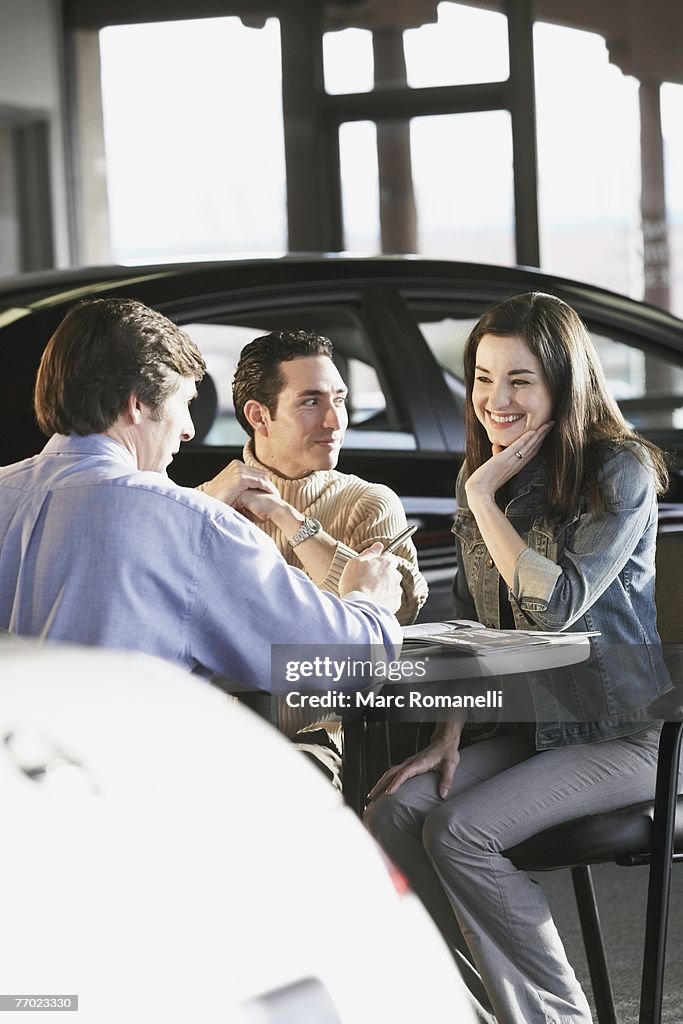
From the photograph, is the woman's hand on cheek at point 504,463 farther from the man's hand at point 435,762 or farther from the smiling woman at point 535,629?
the man's hand at point 435,762

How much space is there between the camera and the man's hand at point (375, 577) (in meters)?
1.91

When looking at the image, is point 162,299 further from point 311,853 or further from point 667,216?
point 667,216

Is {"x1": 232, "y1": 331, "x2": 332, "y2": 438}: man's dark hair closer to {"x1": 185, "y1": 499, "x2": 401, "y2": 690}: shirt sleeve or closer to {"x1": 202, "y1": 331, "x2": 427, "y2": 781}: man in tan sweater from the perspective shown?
{"x1": 202, "y1": 331, "x2": 427, "y2": 781}: man in tan sweater

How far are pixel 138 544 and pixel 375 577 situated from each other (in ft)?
1.18

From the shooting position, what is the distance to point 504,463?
75.9 inches

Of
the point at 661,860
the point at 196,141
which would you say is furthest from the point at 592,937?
the point at 196,141

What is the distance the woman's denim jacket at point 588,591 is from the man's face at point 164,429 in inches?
15.2

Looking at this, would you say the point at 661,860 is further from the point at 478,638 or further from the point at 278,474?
the point at 278,474

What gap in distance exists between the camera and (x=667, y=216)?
5.62 meters

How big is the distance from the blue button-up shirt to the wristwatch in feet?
0.51

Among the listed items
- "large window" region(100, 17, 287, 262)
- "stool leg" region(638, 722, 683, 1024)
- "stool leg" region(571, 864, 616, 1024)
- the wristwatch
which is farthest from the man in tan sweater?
"large window" region(100, 17, 287, 262)

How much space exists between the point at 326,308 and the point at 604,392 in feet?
1.49

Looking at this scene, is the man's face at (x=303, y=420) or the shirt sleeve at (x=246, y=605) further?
the man's face at (x=303, y=420)

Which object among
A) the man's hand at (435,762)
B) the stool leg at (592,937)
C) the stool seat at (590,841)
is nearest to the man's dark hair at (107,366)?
the man's hand at (435,762)
